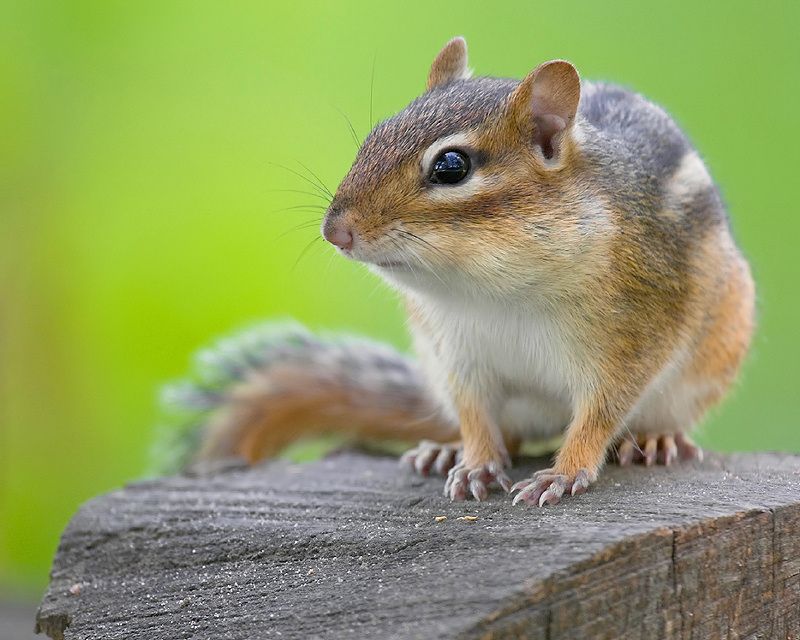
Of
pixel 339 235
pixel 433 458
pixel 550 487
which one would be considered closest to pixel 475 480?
pixel 550 487

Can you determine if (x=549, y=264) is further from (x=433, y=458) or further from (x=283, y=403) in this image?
(x=283, y=403)

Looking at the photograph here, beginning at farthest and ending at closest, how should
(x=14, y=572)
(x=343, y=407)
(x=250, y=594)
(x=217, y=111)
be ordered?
1. (x=217, y=111)
2. (x=14, y=572)
3. (x=343, y=407)
4. (x=250, y=594)

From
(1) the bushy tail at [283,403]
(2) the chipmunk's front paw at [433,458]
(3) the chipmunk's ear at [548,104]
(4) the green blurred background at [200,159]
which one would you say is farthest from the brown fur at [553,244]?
(4) the green blurred background at [200,159]

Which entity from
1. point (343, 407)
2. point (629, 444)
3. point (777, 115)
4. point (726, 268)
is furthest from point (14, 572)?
point (777, 115)

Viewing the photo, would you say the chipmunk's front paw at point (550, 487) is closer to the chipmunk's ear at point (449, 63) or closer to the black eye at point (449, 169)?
the black eye at point (449, 169)

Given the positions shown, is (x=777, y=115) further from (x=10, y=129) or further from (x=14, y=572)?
(x=14, y=572)
